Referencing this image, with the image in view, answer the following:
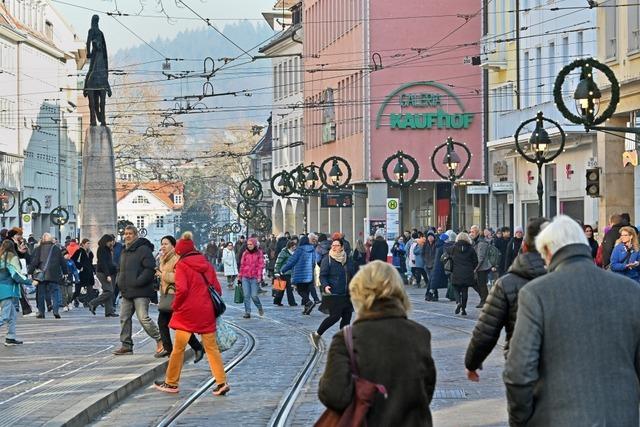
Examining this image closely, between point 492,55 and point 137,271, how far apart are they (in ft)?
121

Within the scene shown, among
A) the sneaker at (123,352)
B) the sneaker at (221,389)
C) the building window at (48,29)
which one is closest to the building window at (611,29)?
the sneaker at (123,352)

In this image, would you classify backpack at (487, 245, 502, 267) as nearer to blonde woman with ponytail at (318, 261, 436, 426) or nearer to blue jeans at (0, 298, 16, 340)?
blue jeans at (0, 298, 16, 340)

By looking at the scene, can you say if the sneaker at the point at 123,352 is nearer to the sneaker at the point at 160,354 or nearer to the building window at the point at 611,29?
the sneaker at the point at 160,354

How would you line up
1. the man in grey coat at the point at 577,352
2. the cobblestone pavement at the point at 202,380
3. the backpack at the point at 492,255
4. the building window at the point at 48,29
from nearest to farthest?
the man in grey coat at the point at 577,352
the cobblestone pavement at the point at 202,380
the backpack at the point at 492,255
the building window at the point at 48,29

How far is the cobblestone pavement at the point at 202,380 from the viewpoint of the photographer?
15.3 m

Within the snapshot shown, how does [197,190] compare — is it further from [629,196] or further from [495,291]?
[495,291]

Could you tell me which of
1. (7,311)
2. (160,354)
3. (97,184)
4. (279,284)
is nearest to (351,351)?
(160,354)

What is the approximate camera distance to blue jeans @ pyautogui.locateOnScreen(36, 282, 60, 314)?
1324 inches

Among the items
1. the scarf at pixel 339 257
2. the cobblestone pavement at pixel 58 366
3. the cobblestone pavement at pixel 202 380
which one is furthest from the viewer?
the scarf at pixel 339 257

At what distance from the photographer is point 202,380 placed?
1956 cm

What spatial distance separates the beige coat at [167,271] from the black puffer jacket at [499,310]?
31.4 feet

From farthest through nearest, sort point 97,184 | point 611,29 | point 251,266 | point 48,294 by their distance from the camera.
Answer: point 97,184 → point 611,29 → point 48,294 → point 251,266

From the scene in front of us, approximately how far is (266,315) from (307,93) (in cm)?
5297

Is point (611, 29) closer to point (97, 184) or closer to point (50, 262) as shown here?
point (97, 184)
